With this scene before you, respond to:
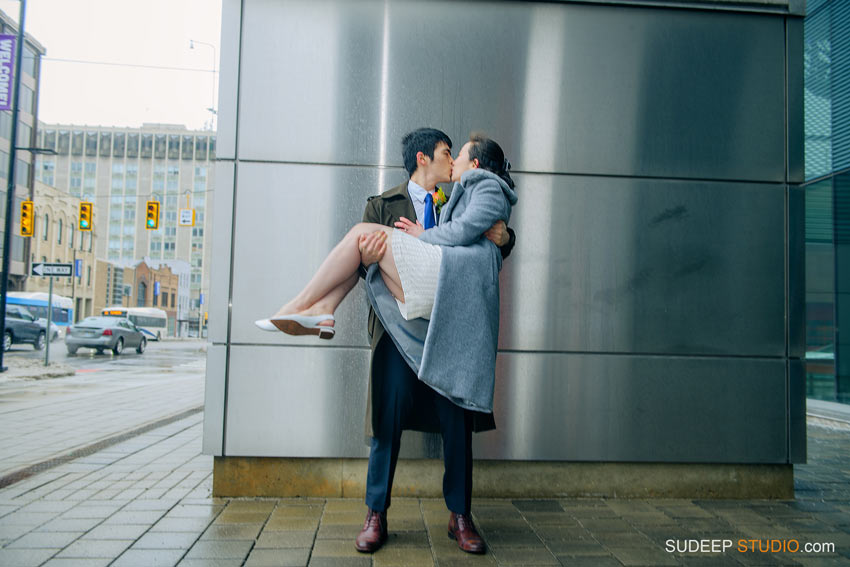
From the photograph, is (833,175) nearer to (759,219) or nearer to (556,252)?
(759,219)

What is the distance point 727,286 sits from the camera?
12.4 ft

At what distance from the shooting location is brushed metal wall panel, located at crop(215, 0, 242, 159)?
3.59 meters

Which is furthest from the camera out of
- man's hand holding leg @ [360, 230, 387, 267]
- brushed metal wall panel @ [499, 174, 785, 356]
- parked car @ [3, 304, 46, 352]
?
parked car @ [3, 304, 46, 352]

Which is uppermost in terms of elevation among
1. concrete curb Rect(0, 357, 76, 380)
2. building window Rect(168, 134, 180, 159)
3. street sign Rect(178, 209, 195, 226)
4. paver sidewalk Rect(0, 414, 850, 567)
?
building window Rect(168, 134, 180, 159)

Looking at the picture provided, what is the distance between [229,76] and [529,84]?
183 centimetres

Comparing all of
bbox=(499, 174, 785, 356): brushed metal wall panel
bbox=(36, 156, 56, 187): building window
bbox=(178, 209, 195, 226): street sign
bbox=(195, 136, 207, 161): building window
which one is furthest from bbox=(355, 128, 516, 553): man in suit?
bbox=(36, 156, 56, 187): building window

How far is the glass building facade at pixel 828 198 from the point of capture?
982cm

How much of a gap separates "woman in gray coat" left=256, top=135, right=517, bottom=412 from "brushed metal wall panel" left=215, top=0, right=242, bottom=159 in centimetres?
142

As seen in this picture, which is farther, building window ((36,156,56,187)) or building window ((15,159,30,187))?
building window ((36,156,56,187))

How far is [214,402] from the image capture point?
3500 millimetres

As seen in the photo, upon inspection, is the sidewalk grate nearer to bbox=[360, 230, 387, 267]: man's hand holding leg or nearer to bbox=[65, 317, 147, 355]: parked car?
bbox=[360, 230, 387, 267]: man's hand holding leg

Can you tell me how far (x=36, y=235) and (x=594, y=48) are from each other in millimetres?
56013

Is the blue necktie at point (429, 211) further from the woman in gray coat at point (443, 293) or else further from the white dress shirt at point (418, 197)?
the woman in gray coat at point (443, 293)

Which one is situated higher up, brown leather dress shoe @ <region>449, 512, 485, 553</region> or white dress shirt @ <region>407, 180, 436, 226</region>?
white dress shirt @ <region>407, 180, 436, 226</region>
